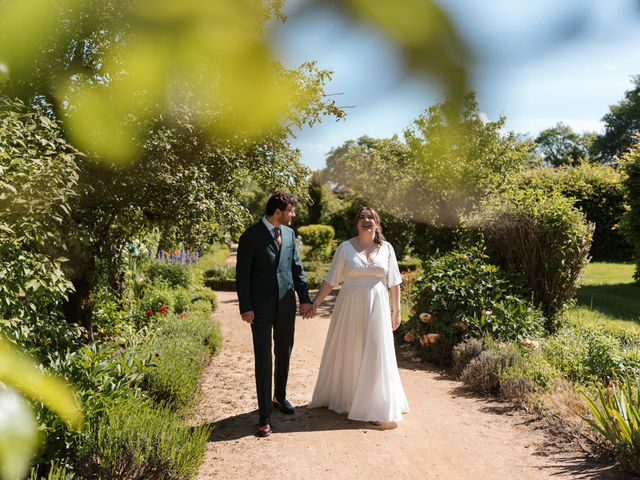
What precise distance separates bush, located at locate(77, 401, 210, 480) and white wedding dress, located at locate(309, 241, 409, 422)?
1678 mm

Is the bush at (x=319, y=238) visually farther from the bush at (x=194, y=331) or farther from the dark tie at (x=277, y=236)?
the dark tie at (x=277, y=236)

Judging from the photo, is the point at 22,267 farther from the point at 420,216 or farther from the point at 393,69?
the point at 420,216

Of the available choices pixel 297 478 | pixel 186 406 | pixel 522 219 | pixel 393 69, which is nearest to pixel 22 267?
pixel 186 406

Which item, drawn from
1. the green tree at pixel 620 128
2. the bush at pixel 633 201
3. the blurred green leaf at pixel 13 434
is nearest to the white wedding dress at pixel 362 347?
the green tree at pixel 620 128

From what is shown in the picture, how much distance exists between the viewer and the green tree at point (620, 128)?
0.57m

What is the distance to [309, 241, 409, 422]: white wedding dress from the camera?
431cm

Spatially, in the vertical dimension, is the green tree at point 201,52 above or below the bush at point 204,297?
above

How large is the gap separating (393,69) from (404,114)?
8 centimetres

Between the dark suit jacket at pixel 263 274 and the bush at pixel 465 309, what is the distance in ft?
10.3

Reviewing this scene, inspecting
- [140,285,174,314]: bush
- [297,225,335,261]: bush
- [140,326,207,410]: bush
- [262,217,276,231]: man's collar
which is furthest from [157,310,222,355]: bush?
[297,225,335,261]: bush

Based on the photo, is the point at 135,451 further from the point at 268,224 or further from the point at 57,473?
the point at 268,224

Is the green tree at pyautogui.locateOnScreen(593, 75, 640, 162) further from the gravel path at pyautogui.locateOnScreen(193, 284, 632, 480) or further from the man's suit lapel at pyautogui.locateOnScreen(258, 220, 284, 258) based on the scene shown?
the man's suit lapel at pyautogui.locateOnScreen(258, 220, 284, 258)

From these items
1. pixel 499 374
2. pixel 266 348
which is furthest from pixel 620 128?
pixel 499 374

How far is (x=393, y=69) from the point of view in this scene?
0.47 metres
